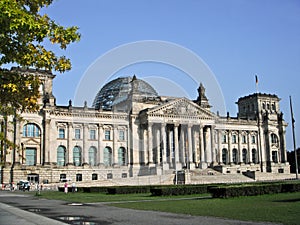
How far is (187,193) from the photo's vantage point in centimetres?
4069

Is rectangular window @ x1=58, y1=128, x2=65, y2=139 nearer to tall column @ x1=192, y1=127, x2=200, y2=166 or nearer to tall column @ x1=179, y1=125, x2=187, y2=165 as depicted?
tall column @ x1=179, y1=125, x2=187, y2=165

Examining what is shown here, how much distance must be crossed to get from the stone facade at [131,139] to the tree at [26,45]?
58410 mm

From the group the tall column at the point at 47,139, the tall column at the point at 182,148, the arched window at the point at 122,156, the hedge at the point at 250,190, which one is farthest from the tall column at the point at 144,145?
the hedge at the point at 250,190

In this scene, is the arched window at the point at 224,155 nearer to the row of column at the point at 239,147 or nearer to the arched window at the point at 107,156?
the row of column at the point at 239,147

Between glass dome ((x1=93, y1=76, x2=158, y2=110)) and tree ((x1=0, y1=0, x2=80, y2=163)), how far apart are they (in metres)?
78.9

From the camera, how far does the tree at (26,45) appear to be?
13273 millimetres

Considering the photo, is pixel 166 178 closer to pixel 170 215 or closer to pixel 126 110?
pixel 126 110

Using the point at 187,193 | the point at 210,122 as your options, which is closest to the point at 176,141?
the point at 210,122

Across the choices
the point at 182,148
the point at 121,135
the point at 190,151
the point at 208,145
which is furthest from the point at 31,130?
the point at 208,145

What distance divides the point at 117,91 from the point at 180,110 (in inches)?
866

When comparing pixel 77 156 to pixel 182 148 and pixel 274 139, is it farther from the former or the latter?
pixel 274 139

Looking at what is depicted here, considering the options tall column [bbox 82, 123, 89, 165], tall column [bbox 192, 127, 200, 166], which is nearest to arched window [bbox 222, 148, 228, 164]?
tall column [bbox 192, 127, 200, 166]

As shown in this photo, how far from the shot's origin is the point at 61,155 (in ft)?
264

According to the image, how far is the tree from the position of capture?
43.5 ft
